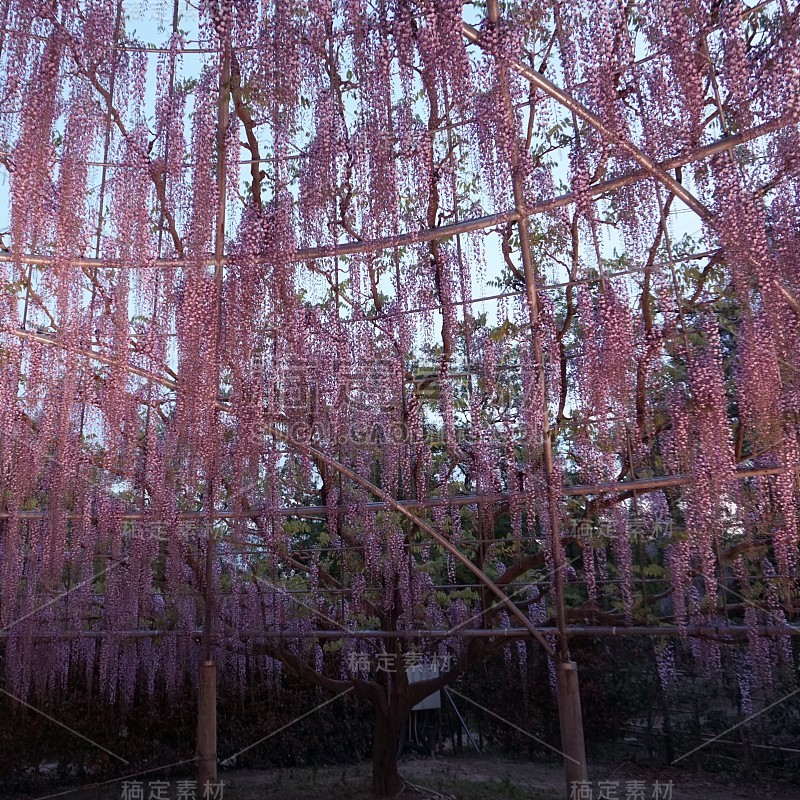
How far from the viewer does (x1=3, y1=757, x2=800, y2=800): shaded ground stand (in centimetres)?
702

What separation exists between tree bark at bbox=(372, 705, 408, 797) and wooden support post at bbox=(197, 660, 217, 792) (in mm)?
2366

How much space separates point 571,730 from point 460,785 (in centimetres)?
403

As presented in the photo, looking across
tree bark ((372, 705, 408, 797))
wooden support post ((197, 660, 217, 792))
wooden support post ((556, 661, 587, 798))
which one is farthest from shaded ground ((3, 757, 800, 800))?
wooden support post ((556, 661, 587, 798))

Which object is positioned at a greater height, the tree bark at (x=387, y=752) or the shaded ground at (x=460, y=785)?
the tree bark at (x=387, y=752)

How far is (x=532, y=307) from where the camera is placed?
446 cm

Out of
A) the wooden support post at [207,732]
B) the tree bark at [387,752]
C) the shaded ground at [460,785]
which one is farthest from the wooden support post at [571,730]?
the tree bark at [387,752]

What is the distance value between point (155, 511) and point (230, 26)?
171 inches

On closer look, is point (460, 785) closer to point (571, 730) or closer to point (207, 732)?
point (207, 732)

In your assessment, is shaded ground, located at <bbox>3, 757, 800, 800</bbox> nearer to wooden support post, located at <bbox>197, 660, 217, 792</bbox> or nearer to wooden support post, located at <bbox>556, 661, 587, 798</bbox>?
wooden support post, located at <bbox>197, 660, 217, 792</bbox>

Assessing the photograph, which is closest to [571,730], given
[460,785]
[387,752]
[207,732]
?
[207,732]

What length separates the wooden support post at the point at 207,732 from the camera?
4770mm

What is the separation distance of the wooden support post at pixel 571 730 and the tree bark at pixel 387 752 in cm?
311

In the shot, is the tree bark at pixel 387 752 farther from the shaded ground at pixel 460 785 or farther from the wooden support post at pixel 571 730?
the wooden support post at pixel 571 730

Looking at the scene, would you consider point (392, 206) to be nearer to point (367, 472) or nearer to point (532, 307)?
point (532, 307)
